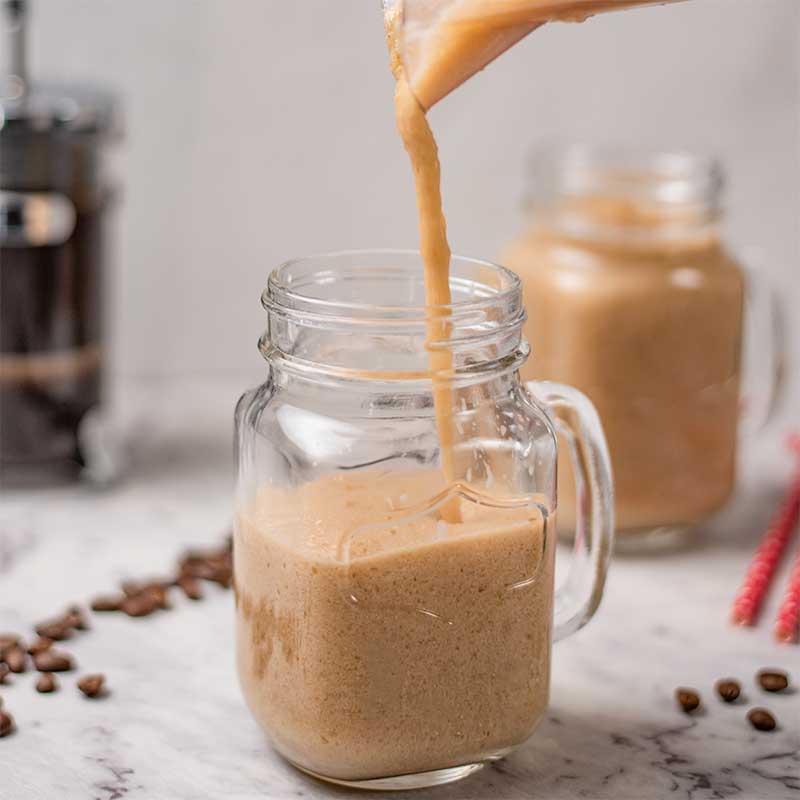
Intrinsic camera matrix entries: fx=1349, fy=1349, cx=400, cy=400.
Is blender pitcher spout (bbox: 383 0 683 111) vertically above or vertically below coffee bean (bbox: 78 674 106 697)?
above

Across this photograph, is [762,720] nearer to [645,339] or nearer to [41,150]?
[645,339]

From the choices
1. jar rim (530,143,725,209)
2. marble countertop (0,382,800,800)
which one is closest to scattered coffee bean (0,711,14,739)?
marble countertop (0,382,800,800)

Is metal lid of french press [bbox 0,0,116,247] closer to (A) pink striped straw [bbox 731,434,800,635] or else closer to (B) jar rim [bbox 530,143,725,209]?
(B) jar rim [bbox 530,143,725,209]

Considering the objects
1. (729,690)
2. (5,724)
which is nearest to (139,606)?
(5,724)

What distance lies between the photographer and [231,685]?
1.16m

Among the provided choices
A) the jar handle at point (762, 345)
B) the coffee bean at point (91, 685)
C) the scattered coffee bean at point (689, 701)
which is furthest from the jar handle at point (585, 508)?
the jar handle at point (762, 345)

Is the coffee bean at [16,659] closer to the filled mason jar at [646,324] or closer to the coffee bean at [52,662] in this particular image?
the coffee bean at [52,662]

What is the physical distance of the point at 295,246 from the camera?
1935 millimetres

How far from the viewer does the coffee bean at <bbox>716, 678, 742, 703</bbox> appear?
1129 millimetres

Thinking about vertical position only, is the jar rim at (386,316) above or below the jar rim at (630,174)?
below

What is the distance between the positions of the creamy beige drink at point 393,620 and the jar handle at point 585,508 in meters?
0.08

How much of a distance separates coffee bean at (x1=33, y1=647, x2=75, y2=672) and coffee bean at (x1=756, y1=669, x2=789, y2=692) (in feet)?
1.95

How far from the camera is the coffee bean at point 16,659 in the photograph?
3.79 ft

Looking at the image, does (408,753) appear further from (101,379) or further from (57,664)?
(101,379)
